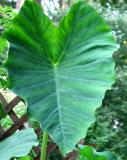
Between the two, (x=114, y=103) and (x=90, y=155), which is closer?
(x=90, y=155)

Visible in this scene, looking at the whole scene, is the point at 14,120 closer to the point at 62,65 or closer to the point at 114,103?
the point at 62,65

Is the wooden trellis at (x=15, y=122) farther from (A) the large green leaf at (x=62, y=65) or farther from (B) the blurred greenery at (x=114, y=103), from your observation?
(B) the blurred greenery at (x=114, y=103)

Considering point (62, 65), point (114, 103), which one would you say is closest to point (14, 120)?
point (62, 65)

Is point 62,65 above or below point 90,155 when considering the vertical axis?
above

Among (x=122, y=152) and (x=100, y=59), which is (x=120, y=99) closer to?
(x=122, y=152)

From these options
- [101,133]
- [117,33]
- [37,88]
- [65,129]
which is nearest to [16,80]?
[37,88]

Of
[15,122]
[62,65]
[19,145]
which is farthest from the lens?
[15,122]

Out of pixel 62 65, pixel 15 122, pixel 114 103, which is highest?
pixel 62 65
